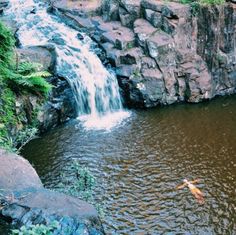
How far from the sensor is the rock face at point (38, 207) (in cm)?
562

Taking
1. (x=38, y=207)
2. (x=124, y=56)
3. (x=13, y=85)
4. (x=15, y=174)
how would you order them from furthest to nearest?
(x=124, y=56) → (x=13, y=85) → (x=15, y=174) → (x=38, y=207)

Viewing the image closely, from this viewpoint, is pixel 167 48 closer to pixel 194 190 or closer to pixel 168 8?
pixel 168 8

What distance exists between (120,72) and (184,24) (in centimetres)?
330

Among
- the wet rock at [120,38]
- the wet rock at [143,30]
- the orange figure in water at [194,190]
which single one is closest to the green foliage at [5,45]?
the wet rock at [120,38]

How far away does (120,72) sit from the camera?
1493cm

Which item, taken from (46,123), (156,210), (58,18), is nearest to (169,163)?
(156,210)

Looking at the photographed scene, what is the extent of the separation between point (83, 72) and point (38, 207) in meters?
9.22

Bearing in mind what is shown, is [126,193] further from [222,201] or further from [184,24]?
[184,24]

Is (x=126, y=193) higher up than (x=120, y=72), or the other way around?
(x=120, y=72)

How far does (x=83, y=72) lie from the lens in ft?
47.9

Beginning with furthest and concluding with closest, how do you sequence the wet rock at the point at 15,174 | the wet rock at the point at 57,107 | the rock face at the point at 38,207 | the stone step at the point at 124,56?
1. the stone step at the point at 124,56
2. the wet rock at the point at 57,107
3. the wet rock at the point at 15,174
4. the rock face at the point at 38,207

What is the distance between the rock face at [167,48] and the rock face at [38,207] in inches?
347

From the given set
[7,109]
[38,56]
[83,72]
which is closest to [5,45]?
[7,109]

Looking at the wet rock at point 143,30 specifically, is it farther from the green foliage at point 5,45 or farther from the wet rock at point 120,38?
the green foliage at point 5,45
